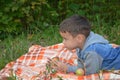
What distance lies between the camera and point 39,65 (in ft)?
16.7

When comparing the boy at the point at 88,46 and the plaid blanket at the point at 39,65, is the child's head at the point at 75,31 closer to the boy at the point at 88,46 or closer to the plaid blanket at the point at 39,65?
the boy at the point at 88,46

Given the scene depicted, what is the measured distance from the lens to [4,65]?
5219 millimetres

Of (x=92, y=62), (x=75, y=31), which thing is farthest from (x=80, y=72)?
(x=75, y=31)

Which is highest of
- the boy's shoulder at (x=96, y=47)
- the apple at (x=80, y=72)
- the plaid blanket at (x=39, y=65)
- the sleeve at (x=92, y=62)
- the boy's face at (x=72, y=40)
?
the boy's face at (x=72, y=40)

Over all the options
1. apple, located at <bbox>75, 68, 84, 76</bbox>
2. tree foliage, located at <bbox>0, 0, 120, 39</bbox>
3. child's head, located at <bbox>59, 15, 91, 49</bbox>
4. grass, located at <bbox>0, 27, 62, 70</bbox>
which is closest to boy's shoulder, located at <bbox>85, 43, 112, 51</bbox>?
child's head, located at <bbox>59, 15, 91, 49</bbox>

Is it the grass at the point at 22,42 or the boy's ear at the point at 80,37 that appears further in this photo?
the grass at the point at 22,42

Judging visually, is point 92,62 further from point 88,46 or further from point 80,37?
point 80,37

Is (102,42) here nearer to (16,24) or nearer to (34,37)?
(34,37)

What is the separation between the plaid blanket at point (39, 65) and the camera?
4.32 metres

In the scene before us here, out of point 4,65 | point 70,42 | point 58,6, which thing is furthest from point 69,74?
point 58,6

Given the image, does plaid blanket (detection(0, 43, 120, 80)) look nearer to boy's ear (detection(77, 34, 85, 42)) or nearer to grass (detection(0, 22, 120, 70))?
grass (detection(0, 22, 120, 70))

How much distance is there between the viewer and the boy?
430 centimetres

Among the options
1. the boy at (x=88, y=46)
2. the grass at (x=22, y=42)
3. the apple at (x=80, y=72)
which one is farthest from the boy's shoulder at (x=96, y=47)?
the grass at (x=22, y=42)

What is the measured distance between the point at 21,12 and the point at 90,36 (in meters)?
2.58
